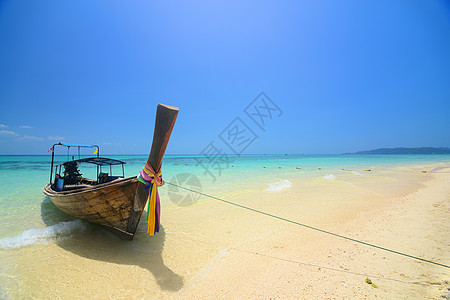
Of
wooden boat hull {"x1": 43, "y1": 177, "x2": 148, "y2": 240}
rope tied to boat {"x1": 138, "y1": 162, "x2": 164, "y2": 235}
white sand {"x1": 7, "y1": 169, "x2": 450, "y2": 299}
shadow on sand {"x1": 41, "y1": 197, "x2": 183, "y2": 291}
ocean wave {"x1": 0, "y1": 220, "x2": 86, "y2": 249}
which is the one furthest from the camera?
ocean wave {"x1": 0, "y1": 220, "x2": 86, "y2": 249}

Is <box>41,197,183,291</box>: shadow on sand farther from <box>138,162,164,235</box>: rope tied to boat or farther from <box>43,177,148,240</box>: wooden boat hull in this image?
<box>138,162,164,235</box>: rope tied to boat

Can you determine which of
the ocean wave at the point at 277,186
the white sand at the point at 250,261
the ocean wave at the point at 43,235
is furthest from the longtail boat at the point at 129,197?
the ocean wave at the point at 277,186

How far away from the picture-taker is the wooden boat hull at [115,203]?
401 cm

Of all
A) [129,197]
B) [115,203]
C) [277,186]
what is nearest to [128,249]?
[115,203]

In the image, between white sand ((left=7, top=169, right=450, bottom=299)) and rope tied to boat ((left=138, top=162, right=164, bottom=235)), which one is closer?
white sand ((left=7, top=169, right=450, bottom=299))

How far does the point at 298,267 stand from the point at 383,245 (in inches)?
85.4

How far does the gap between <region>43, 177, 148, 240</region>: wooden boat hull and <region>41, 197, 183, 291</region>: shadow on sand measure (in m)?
0.37

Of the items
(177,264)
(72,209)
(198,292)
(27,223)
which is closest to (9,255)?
(72,209)

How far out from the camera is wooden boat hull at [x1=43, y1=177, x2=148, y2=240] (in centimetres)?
401

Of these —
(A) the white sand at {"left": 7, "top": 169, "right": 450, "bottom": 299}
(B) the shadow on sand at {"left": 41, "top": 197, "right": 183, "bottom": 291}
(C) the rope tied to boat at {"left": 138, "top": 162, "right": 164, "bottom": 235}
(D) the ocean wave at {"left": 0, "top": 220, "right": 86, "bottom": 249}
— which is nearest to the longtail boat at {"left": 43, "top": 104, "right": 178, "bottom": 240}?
(C) the rope tied to boat at {"left": 138, "top": 162, "right": 164, "bottom": 235}

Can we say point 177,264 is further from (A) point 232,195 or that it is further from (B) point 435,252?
(A) point 232,195

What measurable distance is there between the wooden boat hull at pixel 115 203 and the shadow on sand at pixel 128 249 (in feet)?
1.22

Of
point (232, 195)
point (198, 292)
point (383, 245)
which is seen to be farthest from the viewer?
point (232, 195)

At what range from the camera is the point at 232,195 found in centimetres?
947
